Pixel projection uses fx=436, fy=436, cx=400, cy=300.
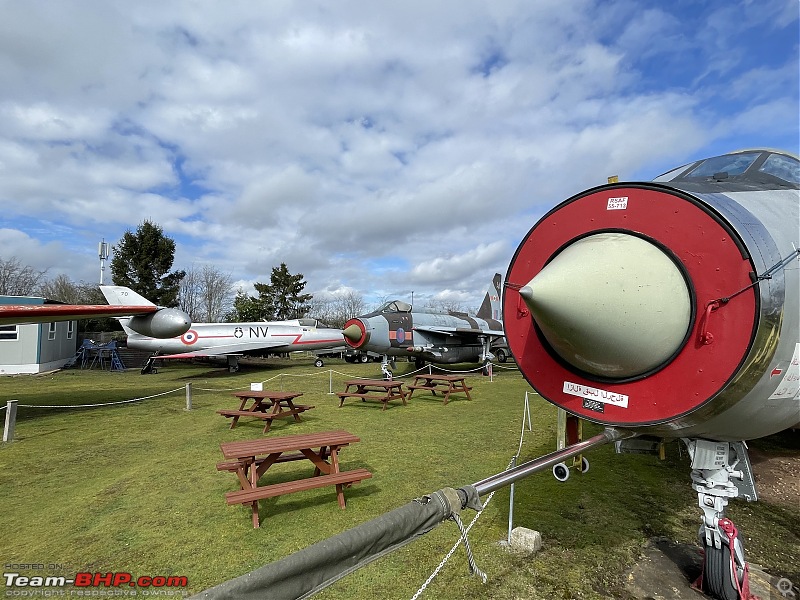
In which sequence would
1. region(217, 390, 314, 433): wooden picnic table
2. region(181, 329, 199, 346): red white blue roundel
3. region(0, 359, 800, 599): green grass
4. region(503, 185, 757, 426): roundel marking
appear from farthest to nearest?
region(181, 329, 199, 346): red white blue roundel < region(217, 390, 314, 433): wooden picnic table < region(0, 359, 800, 599): green grass < region(503, 185, 757, 426): roundel marking

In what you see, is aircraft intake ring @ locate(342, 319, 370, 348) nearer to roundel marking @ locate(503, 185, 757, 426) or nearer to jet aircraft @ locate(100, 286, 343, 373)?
jet aircraft @ locate(100, 286, 343, 373)

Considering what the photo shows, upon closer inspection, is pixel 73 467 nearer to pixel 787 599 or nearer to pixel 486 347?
pixel 787 599

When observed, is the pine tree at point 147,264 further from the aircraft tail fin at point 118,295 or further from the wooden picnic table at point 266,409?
the wooden picnic table at point 266,409

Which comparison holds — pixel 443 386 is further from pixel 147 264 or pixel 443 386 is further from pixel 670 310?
pixel 147 264

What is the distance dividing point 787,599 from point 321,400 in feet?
33.6

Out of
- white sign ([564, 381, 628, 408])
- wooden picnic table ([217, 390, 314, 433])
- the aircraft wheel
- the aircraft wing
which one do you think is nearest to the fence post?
the aircraft wing

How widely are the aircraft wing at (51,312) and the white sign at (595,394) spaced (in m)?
9.55

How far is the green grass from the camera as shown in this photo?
3453 mm

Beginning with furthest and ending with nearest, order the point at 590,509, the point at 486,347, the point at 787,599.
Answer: the point at 486,347 → the point at 590,509 → the point at 787,599

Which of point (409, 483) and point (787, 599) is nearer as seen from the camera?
point (787, 599)

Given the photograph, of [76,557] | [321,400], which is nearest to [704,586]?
[76,557]

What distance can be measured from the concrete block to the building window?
75.0 feet

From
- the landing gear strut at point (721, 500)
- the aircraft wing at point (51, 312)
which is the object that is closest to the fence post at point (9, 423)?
the aircraft wing at point (51, 312)

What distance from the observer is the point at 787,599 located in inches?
119
